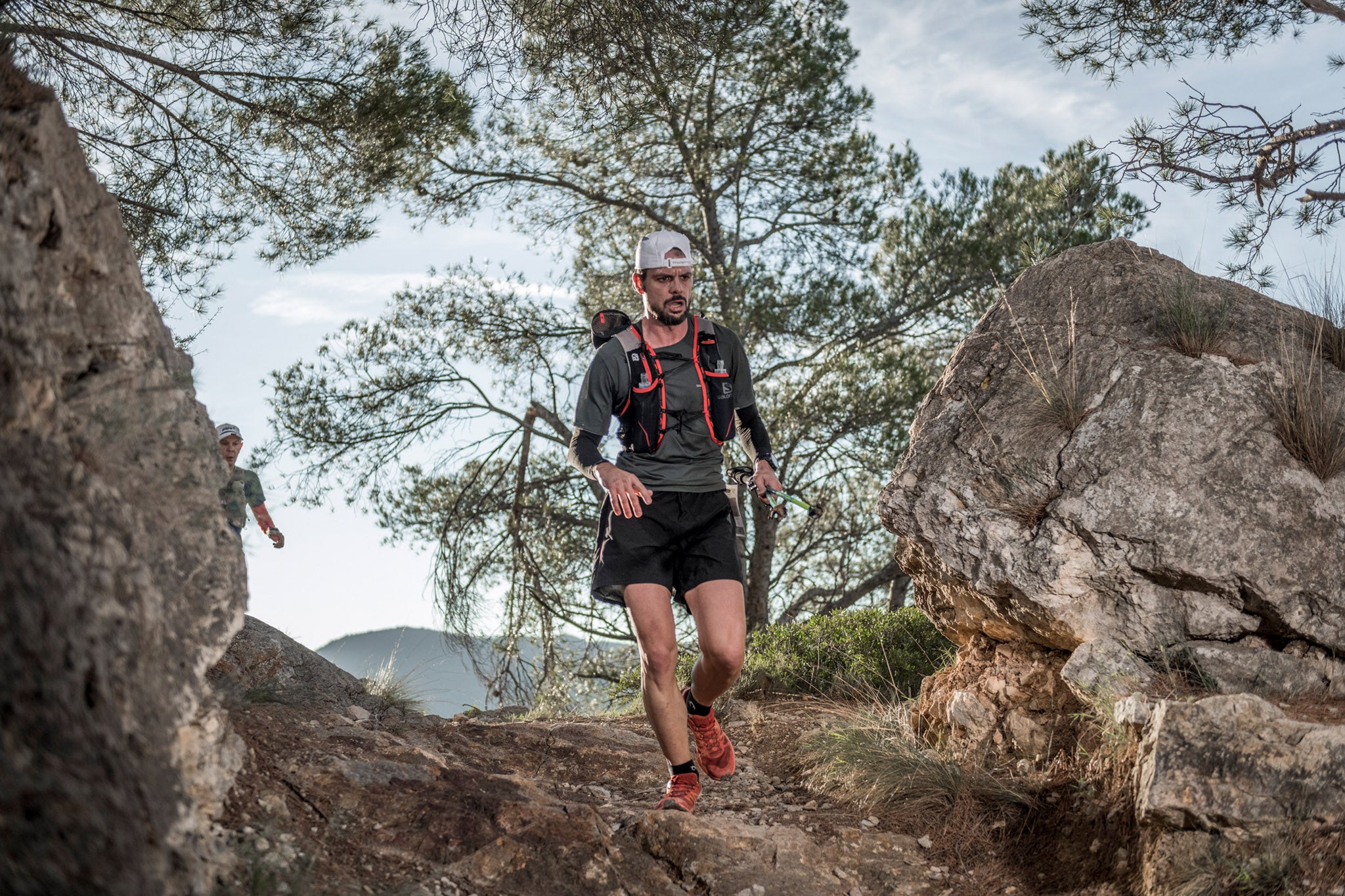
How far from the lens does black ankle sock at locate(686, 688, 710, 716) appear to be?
180 inches

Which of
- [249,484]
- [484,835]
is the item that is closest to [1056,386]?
[484,835]

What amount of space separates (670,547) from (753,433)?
30.5 inches

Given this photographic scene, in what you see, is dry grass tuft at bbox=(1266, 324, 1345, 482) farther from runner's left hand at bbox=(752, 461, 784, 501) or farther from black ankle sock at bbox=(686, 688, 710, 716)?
black ankle sock at bbox=(686, 688, 710, 716)

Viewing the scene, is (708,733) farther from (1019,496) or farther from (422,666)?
(422,666)

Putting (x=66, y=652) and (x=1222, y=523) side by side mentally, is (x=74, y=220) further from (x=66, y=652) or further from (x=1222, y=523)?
(x=1222, y=523)

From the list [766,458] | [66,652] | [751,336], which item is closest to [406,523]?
[751,336]

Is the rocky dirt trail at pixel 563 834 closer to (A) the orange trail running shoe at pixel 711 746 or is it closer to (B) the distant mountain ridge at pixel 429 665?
(A) the orange trail running shoe at pixel 711 746

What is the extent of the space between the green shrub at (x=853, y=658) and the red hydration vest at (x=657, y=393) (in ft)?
9.64

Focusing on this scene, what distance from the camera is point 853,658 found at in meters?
7.25

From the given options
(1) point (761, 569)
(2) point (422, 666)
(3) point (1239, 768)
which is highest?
(1) point (761, 569)

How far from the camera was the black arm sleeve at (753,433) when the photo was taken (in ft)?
15.5

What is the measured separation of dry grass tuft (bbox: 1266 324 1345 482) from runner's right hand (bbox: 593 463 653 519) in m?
2.84

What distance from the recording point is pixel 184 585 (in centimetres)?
283

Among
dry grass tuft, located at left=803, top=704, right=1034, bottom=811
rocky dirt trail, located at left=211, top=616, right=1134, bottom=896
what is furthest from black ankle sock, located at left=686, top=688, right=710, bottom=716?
dry grass tuft, located at left=803, top=704, right=1034, bottom=811
